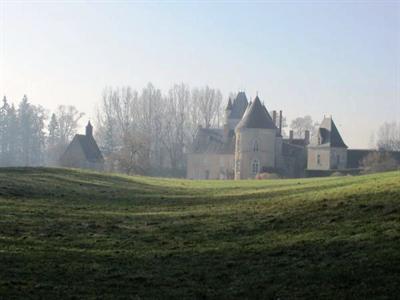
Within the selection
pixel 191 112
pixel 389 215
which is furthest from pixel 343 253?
pixel 191 112

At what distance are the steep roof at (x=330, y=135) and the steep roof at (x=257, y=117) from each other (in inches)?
242

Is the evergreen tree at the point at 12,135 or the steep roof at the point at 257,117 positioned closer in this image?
the steep roof at the point at 257,117

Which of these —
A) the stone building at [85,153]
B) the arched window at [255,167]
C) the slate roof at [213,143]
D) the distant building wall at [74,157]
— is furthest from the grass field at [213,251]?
the slate roof at [213,143]

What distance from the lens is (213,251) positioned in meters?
9.77

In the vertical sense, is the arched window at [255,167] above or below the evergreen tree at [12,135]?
below

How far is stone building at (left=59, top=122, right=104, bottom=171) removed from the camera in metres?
70.0

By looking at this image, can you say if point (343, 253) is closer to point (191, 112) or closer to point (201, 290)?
point (201, 290)

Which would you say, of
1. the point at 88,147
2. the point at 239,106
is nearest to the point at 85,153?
the point at 88,147

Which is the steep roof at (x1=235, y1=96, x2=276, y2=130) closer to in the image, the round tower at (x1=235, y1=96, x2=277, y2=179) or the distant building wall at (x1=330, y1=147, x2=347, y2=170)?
the round tower at (x1=235, y1=96, x2=277, y2=179)

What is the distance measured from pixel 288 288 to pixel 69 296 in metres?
2.63

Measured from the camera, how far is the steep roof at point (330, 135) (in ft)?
232

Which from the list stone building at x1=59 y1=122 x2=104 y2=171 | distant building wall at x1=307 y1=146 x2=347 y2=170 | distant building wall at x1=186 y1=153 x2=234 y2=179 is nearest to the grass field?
stone building at x1=59 y1=122 x2=104 y2=171

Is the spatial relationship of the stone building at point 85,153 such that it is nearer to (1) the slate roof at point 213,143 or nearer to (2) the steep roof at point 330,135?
(1) the slate roof at point 213,143

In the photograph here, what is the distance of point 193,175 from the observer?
8656 centimetres
